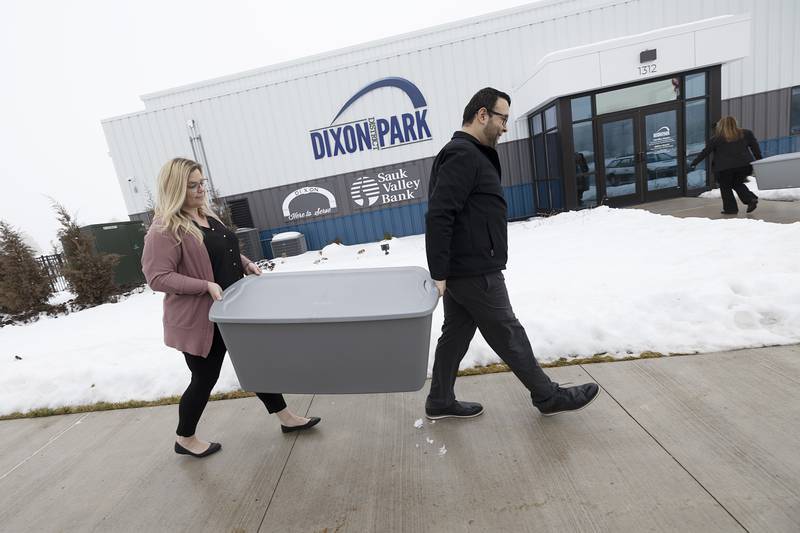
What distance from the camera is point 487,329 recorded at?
7.42 feet

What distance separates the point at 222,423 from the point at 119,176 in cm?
1203

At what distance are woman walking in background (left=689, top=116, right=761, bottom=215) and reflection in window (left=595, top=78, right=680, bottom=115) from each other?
3031 millimetres

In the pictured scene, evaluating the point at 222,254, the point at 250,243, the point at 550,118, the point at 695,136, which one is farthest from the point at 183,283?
the point at 695,136

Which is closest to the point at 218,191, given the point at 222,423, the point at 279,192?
the point at 279,192

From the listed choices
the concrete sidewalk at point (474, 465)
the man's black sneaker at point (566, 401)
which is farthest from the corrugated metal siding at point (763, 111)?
the man's black sneaker at point (566, 401)

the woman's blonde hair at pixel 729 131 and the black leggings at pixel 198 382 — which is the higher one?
the woman's blonde hair at pixel 729 131

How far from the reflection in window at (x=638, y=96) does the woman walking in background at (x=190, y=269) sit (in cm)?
927

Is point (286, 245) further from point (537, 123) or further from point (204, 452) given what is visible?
point (204, 452)

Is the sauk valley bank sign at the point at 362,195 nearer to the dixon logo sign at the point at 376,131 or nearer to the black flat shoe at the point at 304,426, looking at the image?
the dixon logo sign at the point at 376,131

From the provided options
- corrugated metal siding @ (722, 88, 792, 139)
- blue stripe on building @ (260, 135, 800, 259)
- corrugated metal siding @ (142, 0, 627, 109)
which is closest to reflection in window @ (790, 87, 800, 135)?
corrugated metal siding @ (722, 88, 792, 139)

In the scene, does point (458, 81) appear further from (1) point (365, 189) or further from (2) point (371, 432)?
(2) point (371, 432)

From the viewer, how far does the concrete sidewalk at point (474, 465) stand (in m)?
1.77

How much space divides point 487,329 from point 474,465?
0.70 m

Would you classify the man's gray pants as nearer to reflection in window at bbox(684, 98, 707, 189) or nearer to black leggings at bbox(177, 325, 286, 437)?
black leggings at bbox(177, 325, 286, 437)
